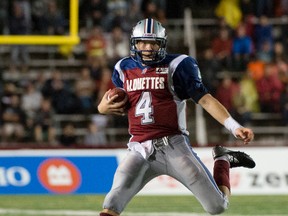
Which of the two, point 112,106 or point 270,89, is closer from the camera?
point 112,106

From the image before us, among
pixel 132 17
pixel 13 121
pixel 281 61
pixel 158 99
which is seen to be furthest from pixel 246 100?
pixel 158 99

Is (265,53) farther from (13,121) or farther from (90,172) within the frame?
(90,172)

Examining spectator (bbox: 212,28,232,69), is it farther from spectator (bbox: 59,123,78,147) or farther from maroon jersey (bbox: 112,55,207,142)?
maroon jersey (bbox: 112,55,207,142)

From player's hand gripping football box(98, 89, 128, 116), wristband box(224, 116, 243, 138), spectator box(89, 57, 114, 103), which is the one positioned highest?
player's hand gripping football box(98, 89, 128, 116)

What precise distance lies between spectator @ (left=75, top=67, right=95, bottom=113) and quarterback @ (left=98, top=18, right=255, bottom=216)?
7.81 meters

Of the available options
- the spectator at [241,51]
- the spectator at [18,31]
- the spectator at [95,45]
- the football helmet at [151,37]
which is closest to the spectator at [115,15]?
the spectator at [95,45]

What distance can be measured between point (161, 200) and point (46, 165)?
1.74 metres

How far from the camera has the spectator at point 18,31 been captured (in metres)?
14.6

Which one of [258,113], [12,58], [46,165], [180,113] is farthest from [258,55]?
[180,113]

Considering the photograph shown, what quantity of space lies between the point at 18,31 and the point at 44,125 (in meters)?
1.61

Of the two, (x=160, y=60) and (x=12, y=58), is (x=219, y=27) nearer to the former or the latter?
(x=12, y=58)

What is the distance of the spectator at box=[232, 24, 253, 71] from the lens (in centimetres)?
1520

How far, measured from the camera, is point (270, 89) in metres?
14.6

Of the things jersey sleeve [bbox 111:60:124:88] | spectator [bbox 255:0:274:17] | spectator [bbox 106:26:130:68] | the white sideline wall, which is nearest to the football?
jersey sleeve [bbox 111:60:124:88]
